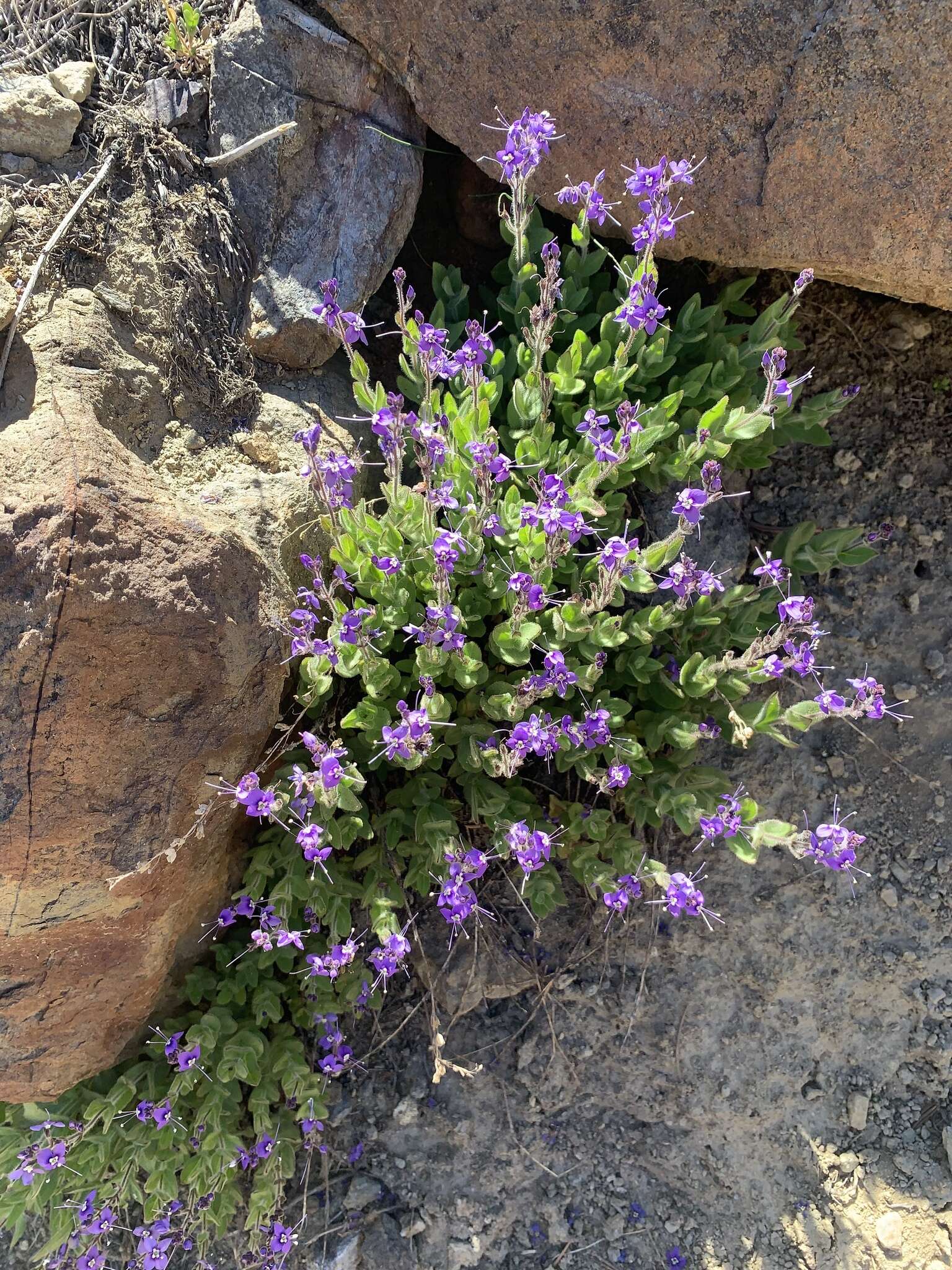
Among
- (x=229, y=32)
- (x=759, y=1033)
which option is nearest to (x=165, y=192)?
(x=229, y=32)

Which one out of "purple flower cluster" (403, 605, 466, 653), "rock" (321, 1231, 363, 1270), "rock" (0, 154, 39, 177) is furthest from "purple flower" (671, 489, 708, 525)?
"rock" (321, 1231, 363, 1270)

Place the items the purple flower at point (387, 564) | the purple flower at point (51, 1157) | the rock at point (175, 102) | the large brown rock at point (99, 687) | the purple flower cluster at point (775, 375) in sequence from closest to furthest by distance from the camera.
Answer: the purple flower cluster at point (775, 375)
the large brown rock at point (99, 687)
the purple flower at point (387, 564)
the purple flower at point (51, 1157)
the rock at point (175, 102)

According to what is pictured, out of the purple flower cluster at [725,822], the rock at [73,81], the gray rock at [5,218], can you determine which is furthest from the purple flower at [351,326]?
the purple flower cluster at [725,822]

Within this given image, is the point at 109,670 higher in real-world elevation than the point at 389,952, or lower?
higher

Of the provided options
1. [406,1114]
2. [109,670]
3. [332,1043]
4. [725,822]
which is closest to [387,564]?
[109,670]

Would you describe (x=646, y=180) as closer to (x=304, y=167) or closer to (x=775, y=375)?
(x=775, y=375)

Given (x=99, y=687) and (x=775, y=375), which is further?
(x=99, y=687)

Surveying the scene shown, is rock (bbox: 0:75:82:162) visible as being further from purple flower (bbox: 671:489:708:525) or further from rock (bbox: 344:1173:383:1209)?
rock (bbox: 344:1173:383:1209)

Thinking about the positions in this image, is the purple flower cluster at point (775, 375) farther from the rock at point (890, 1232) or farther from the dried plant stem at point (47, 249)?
the rock at point (890, 1232)
